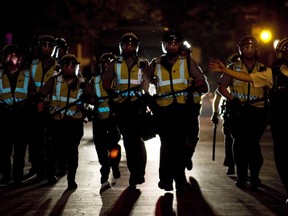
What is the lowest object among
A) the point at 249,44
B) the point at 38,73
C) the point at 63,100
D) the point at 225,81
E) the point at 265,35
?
the point at 63,100

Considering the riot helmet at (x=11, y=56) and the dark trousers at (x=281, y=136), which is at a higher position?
the riot helmet at (x=11, y=56)

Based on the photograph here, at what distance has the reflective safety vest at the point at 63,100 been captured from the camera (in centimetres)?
1214

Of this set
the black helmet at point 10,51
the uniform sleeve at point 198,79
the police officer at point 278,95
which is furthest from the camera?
the black helmet at point 10,51

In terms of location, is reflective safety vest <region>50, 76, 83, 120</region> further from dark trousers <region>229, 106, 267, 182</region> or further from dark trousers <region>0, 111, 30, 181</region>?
dark trousers <region>229, 106, 267, 182</region>

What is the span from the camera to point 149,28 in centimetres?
2456

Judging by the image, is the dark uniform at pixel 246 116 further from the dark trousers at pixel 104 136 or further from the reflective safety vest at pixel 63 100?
the reflective safety vest at pixel 63 100

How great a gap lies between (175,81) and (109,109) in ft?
4.96

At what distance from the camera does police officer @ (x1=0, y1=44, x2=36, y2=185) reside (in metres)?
12.3

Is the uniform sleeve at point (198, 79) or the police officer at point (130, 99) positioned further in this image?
the police officer at point (130, 99)

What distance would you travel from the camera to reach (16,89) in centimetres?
1233

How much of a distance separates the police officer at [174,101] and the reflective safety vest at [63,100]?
122 centimetres

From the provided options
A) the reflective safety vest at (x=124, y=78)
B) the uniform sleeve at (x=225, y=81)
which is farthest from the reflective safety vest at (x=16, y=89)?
the uniform sleeve at (x=225, y=81)

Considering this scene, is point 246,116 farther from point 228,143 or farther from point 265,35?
point 265,35

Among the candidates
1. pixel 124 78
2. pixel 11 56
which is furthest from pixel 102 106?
pixel 11 56
